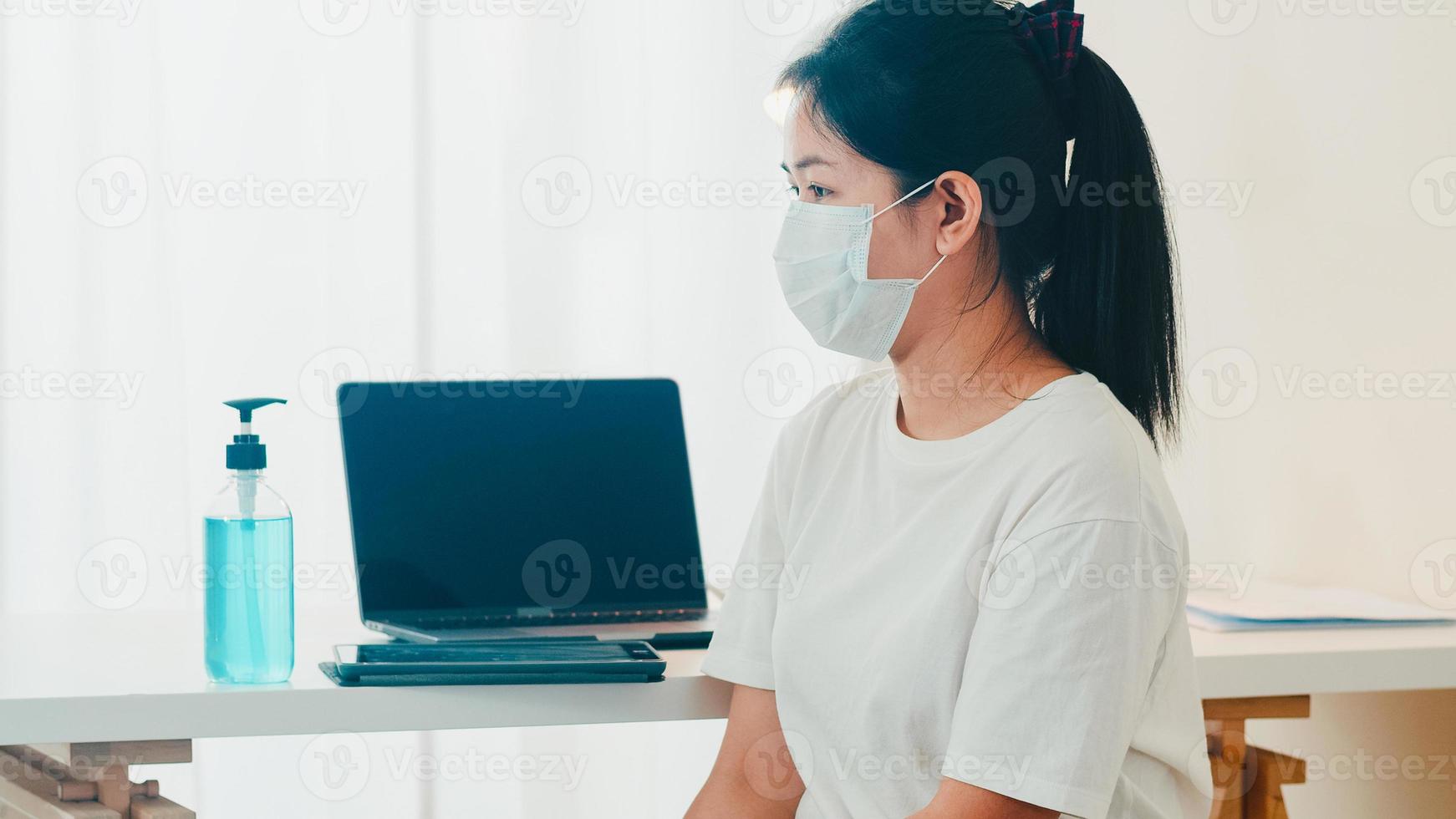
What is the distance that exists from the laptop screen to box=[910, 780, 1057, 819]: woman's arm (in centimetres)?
50

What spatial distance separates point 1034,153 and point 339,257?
122 centimetres

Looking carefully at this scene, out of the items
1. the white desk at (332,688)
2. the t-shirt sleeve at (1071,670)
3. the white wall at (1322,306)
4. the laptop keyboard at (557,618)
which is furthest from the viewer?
the white wall at (1322,306)

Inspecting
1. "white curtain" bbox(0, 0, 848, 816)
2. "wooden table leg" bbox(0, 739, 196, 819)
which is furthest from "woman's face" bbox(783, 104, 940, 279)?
"white curtain" bbox(0, 0, 848, 816)

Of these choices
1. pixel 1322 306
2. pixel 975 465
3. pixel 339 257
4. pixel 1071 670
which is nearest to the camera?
pixel 1071 670

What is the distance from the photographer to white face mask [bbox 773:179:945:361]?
1.03m

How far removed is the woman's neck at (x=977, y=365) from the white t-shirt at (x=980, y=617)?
3 centimetres

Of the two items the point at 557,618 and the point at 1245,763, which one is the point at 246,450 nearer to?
the point at 557,618

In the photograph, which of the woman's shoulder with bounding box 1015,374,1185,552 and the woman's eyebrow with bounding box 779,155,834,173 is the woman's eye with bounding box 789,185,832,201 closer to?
the woman's eyebrow with bounding box 779,155,834,173

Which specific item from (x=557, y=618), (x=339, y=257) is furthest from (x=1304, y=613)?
(x=339, y=257)

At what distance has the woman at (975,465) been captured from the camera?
847 millimetres

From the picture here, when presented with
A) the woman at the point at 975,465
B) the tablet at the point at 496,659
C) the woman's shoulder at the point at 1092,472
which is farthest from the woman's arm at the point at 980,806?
the tablet at the point at 496,659

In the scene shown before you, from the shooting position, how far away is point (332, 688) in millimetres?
993

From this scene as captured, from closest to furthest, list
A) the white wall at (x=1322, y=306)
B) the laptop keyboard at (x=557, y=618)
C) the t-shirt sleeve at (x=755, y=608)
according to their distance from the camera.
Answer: the t-shirt sleeve at (x=755, y=608), the laptop keyboard at (x=557, y=618), the white wall at (x=1322, y=306)

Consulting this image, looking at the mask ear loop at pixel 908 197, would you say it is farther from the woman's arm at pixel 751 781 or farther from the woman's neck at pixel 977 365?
the woman's arm at pixel 751 781
